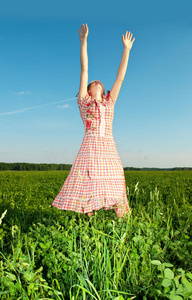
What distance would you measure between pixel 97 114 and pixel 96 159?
0.73m

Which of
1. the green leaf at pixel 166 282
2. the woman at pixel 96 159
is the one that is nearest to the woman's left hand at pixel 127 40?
the woman at pixel 96 159

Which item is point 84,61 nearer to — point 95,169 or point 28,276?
point 95,169

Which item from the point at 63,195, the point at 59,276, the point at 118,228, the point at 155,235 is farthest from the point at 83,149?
the point at 59,276

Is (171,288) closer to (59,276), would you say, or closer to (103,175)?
(59,276)

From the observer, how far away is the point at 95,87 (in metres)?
4.25

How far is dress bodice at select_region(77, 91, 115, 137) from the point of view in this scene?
3.98 metres

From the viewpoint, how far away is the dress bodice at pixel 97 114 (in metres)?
3.98

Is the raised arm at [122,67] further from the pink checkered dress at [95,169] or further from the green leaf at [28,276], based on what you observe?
the green leaf at [28,276]

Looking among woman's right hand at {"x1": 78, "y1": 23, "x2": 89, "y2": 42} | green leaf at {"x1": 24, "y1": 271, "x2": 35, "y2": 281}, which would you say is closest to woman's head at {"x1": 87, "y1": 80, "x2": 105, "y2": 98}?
woman's right hand at {"x1": 78, "y1": 23, "x2": 89, "y2": 42}

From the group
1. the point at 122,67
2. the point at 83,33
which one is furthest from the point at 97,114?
the point at 83,33

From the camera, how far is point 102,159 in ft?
12.6

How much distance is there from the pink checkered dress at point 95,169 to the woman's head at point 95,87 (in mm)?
171

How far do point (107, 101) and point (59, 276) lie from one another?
272cm

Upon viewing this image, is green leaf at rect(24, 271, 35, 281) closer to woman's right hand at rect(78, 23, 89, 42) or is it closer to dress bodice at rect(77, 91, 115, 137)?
dress bodice at rect(77, 91, 115, 137)
